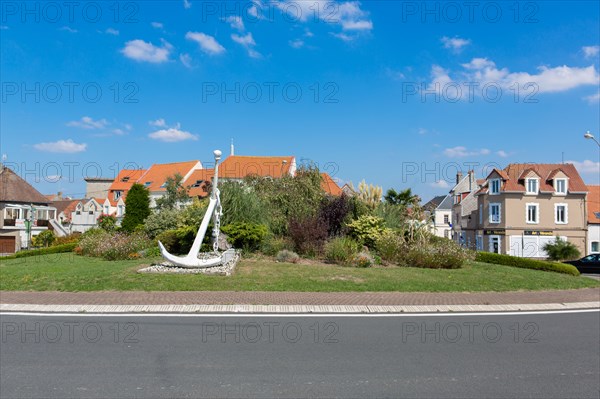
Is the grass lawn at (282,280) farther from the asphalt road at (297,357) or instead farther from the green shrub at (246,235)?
the asphalt road at (297,357)

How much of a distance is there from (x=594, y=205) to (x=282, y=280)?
146 feet

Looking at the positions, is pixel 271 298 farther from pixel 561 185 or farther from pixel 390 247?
pixel 561 185

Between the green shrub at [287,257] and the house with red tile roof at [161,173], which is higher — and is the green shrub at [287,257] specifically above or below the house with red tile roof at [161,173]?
below

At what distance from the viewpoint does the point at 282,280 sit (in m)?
15.2

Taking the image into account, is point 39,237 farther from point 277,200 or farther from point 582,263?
point 582,263

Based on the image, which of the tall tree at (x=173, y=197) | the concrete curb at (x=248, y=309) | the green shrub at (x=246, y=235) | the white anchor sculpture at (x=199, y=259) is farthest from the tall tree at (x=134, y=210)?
the concrete curb at (x=248, y=309)

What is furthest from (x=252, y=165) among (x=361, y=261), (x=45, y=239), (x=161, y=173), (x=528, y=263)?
(x=361, y=261)

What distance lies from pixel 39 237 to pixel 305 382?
48.1 meters

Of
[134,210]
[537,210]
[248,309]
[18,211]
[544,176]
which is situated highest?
[544,176]

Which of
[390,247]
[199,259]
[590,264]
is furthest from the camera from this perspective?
[590,264]

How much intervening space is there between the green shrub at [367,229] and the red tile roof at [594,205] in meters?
31.9

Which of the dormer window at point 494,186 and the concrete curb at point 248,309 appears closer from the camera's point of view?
the concrete curb at point 248,309

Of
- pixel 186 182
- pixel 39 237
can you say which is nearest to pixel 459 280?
pixel 39 237

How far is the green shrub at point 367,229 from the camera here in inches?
884
